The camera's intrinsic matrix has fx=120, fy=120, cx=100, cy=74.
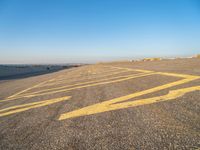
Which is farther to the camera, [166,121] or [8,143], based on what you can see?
[166,121]

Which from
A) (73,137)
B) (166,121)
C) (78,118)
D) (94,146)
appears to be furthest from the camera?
(78,118)

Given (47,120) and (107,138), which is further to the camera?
(47,120)

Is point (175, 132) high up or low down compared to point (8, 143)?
up

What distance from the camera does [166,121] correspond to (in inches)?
60.4

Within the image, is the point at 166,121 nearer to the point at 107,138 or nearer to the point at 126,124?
the point at 126,124

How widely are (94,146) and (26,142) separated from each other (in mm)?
833

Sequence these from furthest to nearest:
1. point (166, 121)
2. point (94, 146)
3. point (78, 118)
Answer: point (78, 118)
point (166, 121)
point (94, 146)

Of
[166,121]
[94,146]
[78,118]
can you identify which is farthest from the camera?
[78,118]

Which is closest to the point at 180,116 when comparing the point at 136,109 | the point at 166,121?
the point at 166,121

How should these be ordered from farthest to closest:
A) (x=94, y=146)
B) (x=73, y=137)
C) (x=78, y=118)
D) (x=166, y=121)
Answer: (x=78, y=118) < (x=166, y=121) < (x=73, y=137) < (x=94, y=146)

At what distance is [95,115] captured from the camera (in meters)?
1.91

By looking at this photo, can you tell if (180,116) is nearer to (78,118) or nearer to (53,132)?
(78,118)

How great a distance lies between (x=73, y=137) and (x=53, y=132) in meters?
0.33

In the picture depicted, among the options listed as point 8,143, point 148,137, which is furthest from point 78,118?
point 148,137
